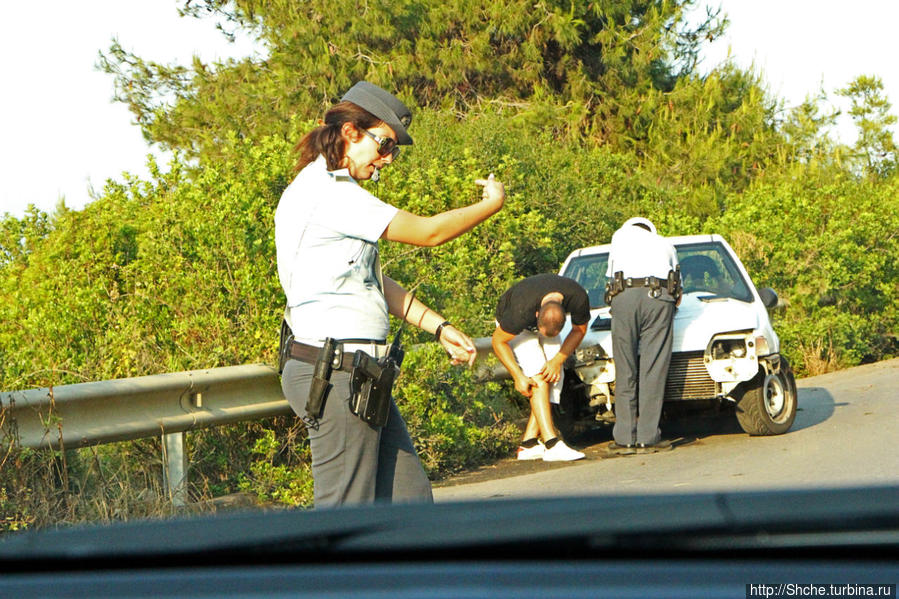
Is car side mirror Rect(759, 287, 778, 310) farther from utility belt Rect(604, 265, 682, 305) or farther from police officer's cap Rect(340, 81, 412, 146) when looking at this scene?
police officer's cap Rect(340, 81, 412, 146)

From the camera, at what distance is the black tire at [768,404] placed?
9.33 metres

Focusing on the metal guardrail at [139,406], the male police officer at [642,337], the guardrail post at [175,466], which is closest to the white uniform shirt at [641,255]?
the male police officer at [642,337]

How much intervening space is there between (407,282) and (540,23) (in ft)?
50.6

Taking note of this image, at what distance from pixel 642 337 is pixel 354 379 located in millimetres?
5639

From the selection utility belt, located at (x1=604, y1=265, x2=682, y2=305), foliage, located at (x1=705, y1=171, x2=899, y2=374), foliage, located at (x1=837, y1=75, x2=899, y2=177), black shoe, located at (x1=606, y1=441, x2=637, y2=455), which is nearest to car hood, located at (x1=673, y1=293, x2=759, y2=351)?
utility belt, located at (x1=604, y1=265, x2=682, y2=305)

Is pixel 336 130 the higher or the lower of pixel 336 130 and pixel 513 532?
the higher

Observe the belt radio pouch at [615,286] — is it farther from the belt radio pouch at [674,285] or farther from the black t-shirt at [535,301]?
the belt radio pouch at [674,285]

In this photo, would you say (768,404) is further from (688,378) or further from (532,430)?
(532,430)

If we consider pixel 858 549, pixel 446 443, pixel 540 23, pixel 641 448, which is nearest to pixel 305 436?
pixel 446 443

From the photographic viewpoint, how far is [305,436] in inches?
303

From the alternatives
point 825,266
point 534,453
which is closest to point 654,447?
point 534,453

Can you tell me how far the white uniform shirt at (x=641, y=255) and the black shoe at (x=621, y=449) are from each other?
53.5 inches

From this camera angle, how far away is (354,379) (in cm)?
369

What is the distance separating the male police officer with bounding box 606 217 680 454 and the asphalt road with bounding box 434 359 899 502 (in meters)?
0.27
